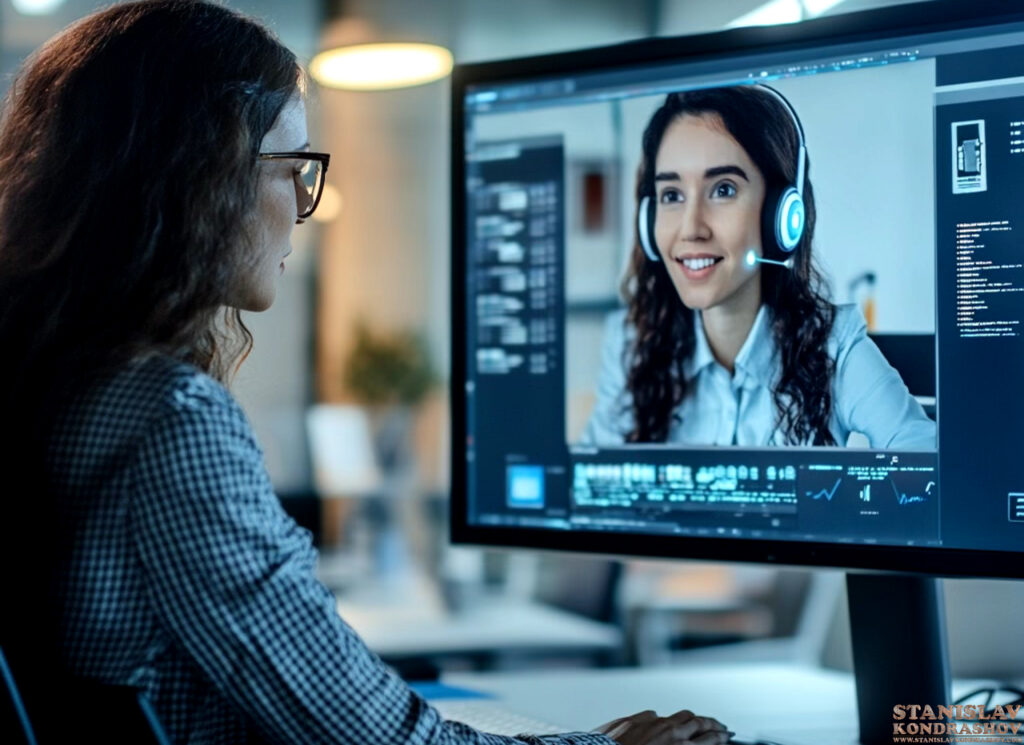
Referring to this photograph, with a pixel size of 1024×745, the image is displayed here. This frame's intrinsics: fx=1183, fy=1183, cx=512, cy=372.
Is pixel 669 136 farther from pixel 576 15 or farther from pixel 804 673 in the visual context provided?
pixel 576 15

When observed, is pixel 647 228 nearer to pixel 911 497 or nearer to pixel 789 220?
pixel 789 220

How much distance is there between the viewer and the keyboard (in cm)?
107

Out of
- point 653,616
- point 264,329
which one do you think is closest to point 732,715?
point 653,616

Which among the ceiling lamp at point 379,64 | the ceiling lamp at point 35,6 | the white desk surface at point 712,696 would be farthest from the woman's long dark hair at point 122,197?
the ceiling lamp at point 35,6

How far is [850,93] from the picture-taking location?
1.05 m

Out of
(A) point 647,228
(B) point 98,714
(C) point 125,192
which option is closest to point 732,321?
(A) point 647,228

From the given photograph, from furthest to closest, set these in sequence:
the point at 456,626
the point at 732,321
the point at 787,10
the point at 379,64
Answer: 1. the point at 379,64
2. the point at 456,626
3. the point at 787,10
4. the point at 732,321

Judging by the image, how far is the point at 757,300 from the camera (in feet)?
3.61

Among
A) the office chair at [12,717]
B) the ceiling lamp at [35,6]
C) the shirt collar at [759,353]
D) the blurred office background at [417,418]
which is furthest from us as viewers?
the ceiling lamp at [35,6]

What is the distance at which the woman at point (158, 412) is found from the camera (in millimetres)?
736

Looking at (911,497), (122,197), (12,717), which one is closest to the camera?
(12,717)

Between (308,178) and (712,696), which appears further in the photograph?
(712,696)

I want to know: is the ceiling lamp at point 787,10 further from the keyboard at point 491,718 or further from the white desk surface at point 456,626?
the white desk surface at point 456,626

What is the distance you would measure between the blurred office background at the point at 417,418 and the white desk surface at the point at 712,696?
0.12 m
